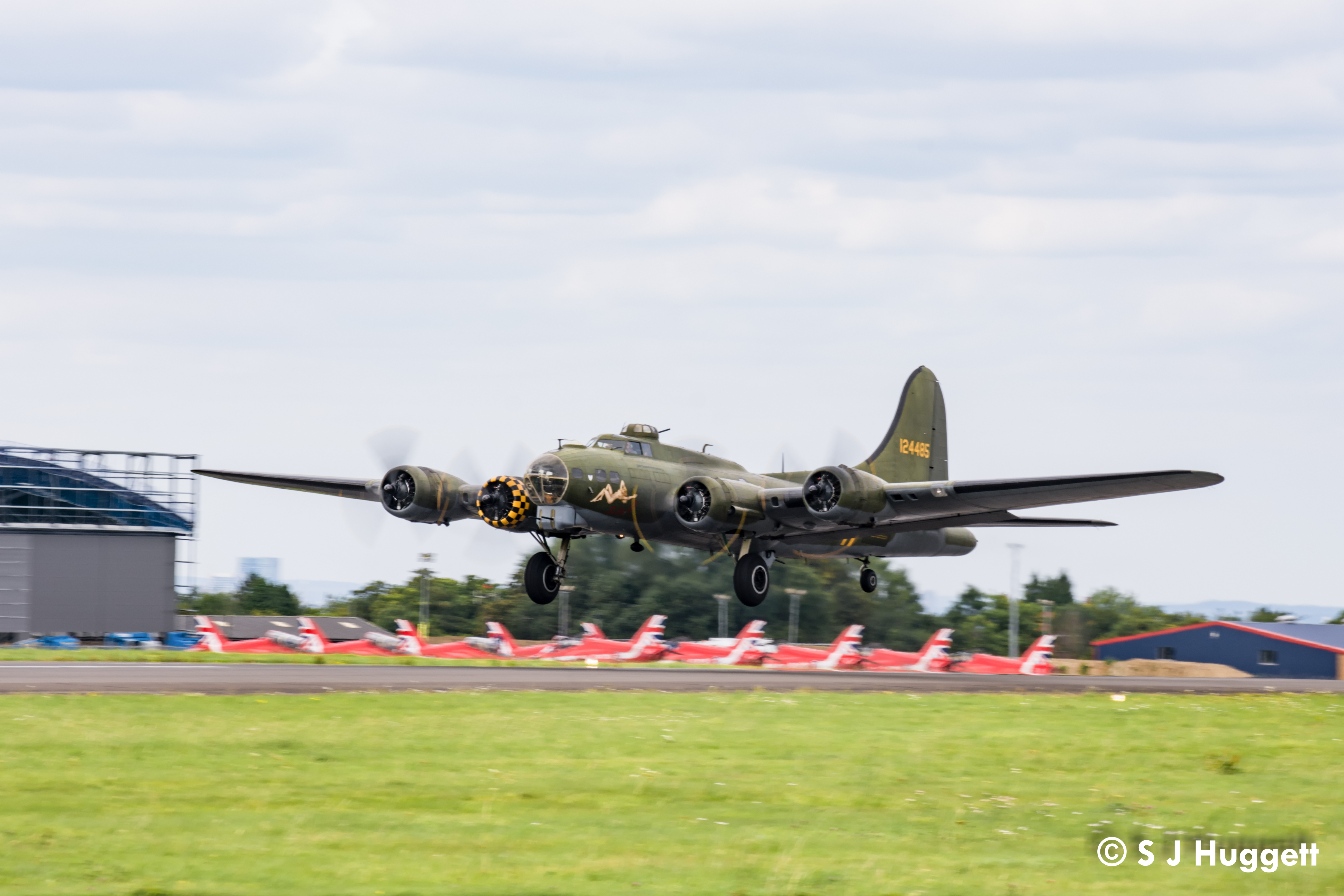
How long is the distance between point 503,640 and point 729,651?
13332mm

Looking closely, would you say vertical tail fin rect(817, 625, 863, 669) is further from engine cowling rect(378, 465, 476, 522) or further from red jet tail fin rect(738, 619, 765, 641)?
engine cowling rect(378, 465, 476, 522)

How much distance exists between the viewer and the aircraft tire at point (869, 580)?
44938 millimetres

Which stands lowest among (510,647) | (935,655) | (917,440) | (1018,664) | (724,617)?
(510,647)

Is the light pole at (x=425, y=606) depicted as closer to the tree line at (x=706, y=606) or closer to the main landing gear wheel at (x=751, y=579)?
the tree line at (x=706, y=606)

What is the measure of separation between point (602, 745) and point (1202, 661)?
93.5 meters

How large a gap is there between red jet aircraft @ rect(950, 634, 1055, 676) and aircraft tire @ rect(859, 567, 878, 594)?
→ 11.0 metres

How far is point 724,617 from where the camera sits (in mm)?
89750

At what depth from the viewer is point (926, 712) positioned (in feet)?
87.2

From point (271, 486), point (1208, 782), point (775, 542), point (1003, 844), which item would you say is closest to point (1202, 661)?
point (775, 542)

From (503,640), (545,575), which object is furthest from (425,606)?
(545,575)

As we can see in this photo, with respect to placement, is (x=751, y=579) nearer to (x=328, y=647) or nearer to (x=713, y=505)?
(x=713, y=505)

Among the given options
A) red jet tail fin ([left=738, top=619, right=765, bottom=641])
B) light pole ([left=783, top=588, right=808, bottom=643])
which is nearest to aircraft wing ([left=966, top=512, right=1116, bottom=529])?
red jet tail fin ([left=738, top=619, right=765, bottom=641])

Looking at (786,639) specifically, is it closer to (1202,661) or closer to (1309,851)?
(1202,661)

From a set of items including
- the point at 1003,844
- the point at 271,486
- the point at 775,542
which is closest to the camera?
the point at 1003,844
